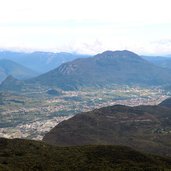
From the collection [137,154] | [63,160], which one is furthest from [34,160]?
[137,154]

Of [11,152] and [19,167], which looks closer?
[19,167]

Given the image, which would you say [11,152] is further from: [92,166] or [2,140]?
[92,166]

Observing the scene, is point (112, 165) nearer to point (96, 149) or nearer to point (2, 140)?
point (96, 149)

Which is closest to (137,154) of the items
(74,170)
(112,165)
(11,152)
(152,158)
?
(152,158)

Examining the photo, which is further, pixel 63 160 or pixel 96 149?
pixel 96 149

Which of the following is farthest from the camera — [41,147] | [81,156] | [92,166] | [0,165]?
[41,147]

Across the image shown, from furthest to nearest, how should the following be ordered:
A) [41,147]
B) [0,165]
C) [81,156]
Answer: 1. [41,147]
2. [81,156]
3. [0,165]
